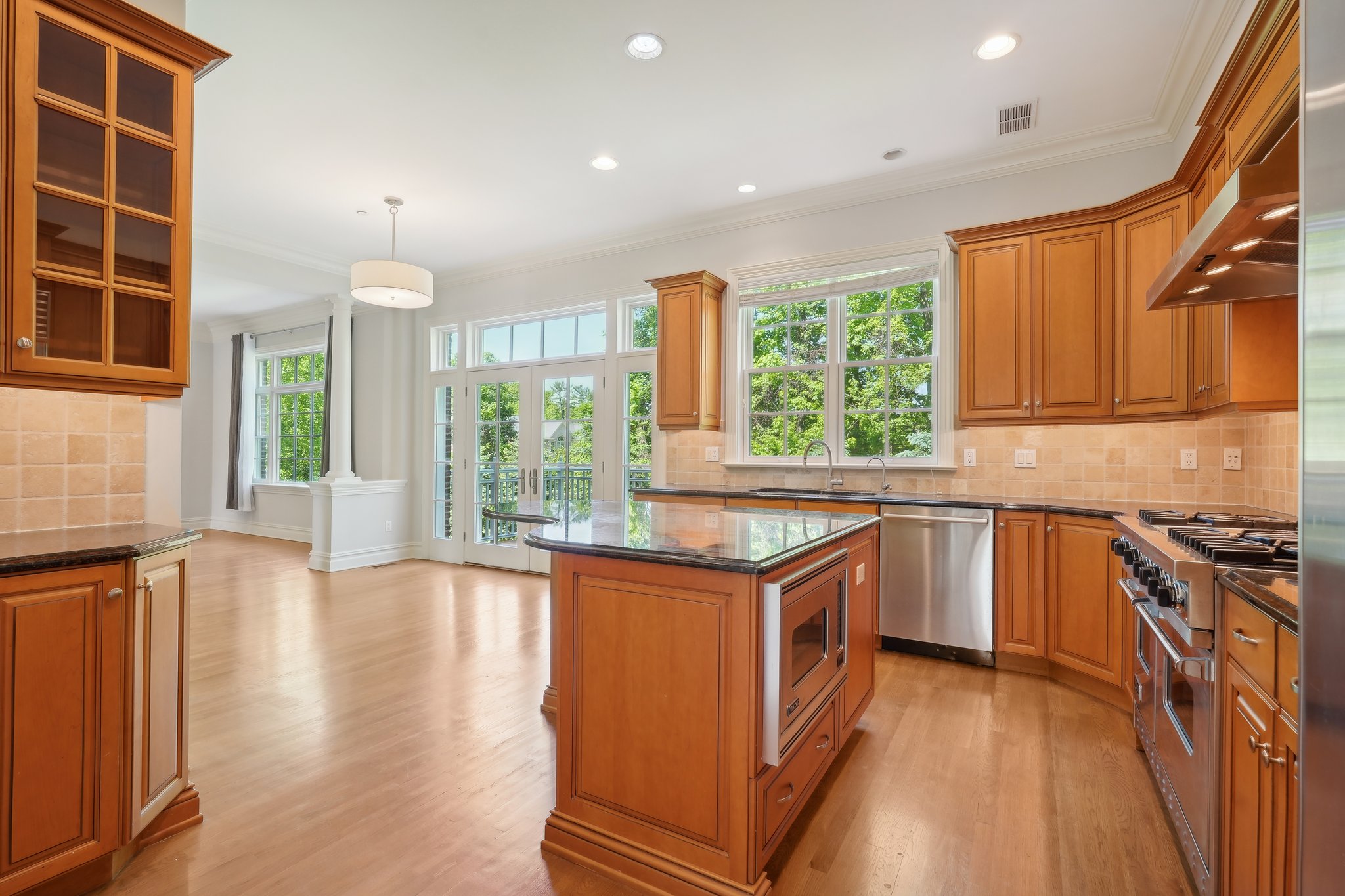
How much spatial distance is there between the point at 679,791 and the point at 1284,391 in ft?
8.34

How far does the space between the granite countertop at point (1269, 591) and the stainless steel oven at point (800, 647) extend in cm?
95

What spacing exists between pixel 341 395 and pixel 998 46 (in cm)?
621

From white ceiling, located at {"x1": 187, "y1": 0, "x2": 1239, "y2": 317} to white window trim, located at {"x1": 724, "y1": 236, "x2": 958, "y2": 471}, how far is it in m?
0.49

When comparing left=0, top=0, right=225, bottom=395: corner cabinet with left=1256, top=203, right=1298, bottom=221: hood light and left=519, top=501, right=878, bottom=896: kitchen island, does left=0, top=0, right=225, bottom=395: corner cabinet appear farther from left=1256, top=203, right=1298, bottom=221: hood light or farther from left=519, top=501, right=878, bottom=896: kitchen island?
left=1256, top=203, right=1298, bottom=221: hood light

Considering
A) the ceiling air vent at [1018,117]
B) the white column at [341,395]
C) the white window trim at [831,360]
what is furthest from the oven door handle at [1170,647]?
the white column at [341,395]

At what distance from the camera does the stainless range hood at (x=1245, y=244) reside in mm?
1323

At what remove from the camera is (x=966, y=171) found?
401 centimetres

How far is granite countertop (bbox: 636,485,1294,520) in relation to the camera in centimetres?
306

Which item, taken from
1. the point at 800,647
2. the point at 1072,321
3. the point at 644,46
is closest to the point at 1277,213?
the point at 800,647

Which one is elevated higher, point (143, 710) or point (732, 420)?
point (732, 420)

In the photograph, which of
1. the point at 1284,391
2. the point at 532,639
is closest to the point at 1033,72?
the point at 1284,391

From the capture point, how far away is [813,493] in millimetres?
4016

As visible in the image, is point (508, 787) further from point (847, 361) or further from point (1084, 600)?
point (847, 361)

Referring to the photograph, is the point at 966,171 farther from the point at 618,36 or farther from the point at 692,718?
the point at 692,718
